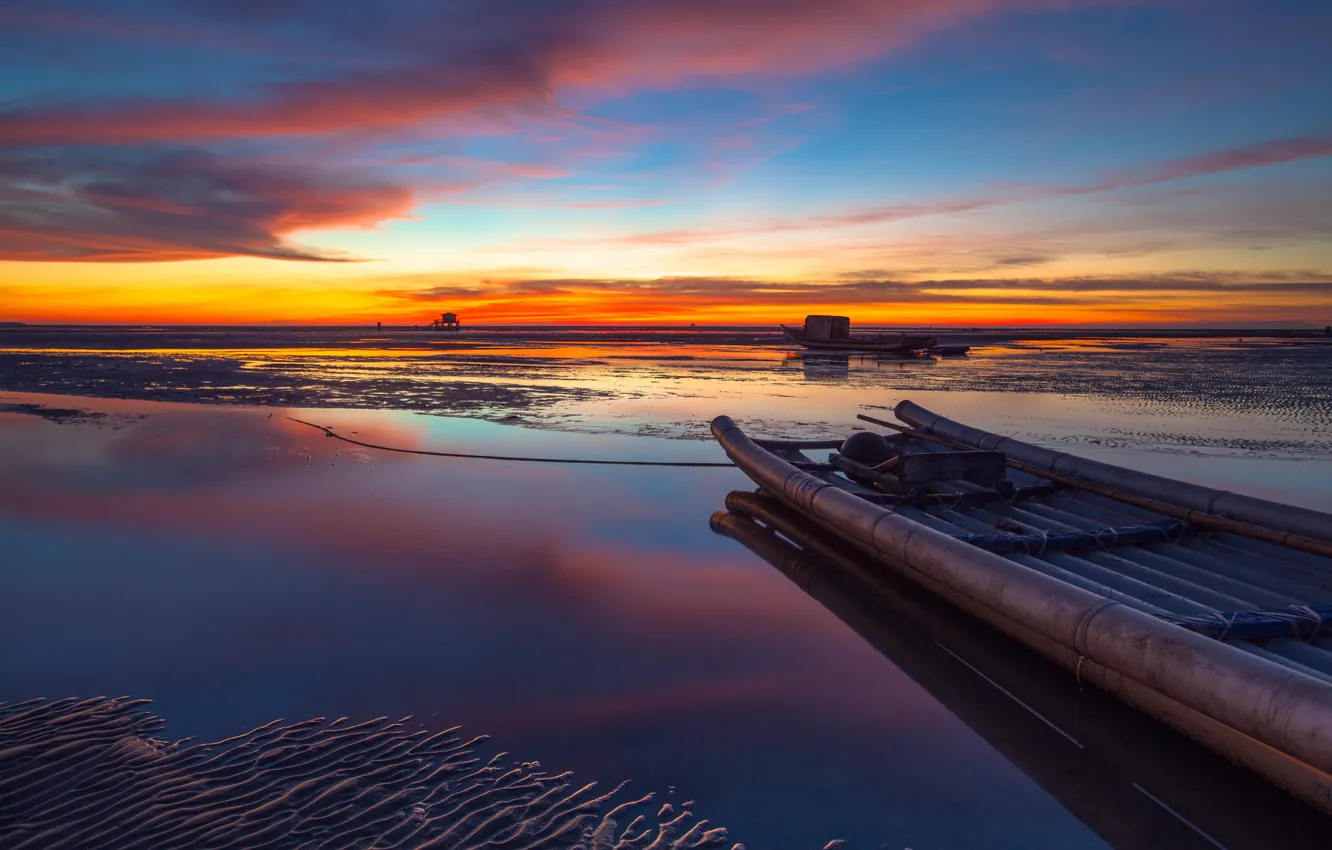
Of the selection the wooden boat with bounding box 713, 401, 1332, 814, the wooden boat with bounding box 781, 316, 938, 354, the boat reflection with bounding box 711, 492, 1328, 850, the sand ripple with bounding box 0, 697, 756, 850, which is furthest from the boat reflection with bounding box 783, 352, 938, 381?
the sand ripple with bounding box 0, 697, 756, 850

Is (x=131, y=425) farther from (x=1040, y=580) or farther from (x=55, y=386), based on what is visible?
(x=1040, y=580)

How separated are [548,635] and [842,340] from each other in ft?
159

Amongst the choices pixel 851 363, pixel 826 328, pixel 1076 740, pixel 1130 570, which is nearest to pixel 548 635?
pixel 1076 740

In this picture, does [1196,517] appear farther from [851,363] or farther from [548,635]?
[851,363]

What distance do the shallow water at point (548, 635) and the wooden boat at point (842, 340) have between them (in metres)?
35.9

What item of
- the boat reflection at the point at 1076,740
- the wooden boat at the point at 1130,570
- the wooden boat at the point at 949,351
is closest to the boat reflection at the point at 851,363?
the wooden boat at the point at 949,351

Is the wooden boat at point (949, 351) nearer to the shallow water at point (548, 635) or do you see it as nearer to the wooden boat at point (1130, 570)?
the shallow water at point (548, 635)

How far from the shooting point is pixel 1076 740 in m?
4.33

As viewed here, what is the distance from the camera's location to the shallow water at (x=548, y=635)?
12.6ft

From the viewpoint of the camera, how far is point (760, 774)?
393 centimetres

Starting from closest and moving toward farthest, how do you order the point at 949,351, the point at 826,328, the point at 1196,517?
the point at 1196,517, the point at 949,351, the point at 826,328

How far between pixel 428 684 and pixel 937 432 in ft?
29.1

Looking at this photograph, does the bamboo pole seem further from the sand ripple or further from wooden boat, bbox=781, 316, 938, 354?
wooden boat, bbox=781, 316, 938, 354

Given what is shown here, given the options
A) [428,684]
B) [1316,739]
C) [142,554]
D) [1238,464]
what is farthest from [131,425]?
[1238,464]
